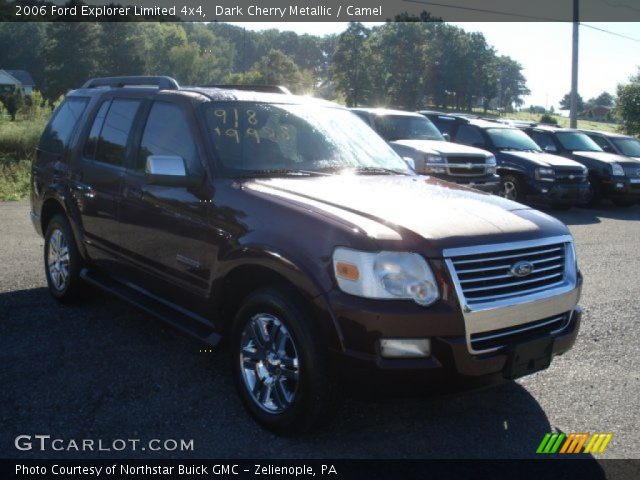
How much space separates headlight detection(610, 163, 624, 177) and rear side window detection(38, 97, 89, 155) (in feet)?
42.0

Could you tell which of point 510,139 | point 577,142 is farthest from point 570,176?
point 577,142

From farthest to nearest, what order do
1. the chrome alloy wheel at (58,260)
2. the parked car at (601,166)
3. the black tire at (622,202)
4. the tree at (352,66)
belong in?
the tree at (352,66) → the black tire at (622,202) → the parked car at (601,166) → the chrome alloy wheel at (58,260)

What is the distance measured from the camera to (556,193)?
13.3 meters

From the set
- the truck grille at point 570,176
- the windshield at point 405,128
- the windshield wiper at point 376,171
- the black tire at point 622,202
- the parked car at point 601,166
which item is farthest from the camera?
the black tire at point 622,202

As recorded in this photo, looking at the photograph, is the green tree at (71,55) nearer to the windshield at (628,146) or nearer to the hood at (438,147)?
the windshield at (628,146)

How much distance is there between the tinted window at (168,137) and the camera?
13.8ft

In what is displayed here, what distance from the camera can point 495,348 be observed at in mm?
3268

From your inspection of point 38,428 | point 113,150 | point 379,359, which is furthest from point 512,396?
point 113,150

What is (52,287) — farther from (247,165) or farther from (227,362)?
(247,165)

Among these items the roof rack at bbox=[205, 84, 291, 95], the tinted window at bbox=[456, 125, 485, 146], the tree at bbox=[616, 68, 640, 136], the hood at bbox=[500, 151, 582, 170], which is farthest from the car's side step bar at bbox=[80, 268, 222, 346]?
the tree at bbox=[616, 68, 640, 136]

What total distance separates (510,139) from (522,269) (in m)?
12.0

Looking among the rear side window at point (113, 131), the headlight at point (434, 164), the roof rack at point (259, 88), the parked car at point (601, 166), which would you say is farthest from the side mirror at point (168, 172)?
the parked car at point (601, 166)

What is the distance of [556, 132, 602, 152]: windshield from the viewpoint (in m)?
16.2

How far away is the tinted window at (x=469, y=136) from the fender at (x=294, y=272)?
38.3 feet
